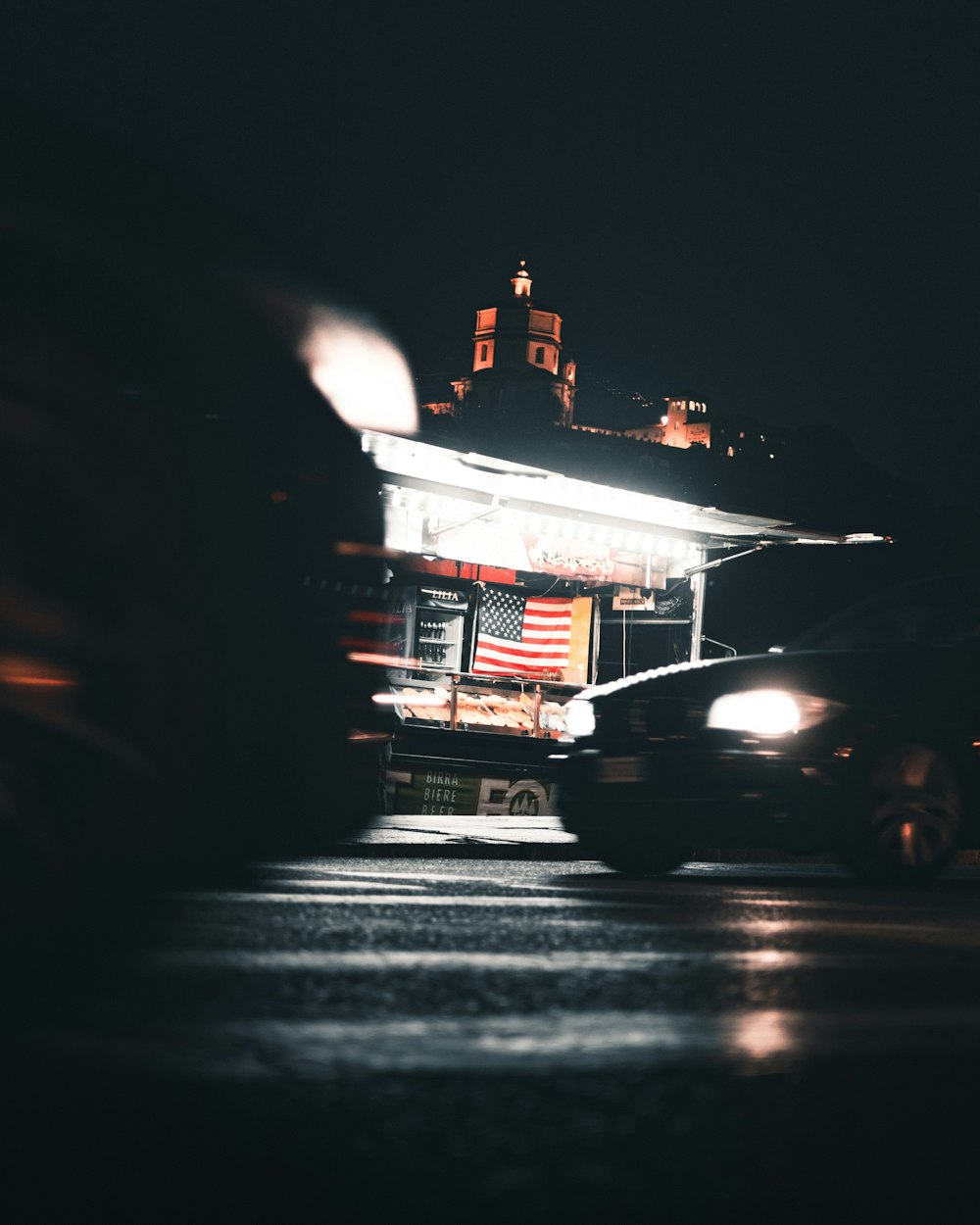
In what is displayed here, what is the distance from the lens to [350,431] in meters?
5.86

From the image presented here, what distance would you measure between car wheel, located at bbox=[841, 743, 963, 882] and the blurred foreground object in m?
3.31

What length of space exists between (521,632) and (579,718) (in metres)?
15.8

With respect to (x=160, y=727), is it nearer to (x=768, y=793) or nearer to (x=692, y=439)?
(x=768, y=793)

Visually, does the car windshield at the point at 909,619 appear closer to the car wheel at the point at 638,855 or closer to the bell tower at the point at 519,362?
the car wheel at the point at 638,855

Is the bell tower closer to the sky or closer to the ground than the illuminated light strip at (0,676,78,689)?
closer to the sky

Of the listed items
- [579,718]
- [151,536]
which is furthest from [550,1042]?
[579,718]

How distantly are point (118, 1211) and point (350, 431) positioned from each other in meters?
3.90

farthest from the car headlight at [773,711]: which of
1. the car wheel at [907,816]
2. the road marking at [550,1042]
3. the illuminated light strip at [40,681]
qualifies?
the illuminated light strip at [40,681]

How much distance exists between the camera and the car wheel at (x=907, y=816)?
797cm

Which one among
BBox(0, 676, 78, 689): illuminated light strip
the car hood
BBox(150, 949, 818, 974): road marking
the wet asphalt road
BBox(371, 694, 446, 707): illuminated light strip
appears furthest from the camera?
BBox(371, 694, 446, 707): illuminated light strip

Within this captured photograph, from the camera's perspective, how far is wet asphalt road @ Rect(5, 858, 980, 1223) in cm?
245

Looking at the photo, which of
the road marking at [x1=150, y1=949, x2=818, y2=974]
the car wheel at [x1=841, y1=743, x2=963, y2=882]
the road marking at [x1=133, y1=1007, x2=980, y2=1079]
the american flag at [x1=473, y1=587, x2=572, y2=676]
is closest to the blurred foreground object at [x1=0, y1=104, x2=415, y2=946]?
the road marking at [x1=150, y1=949, x2=818, y2=974]

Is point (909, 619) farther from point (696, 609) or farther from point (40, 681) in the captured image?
point (696, 609)

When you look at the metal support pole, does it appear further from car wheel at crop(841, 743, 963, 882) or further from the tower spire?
the tower spire
